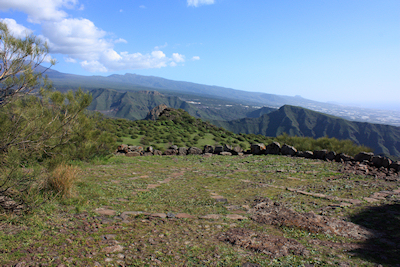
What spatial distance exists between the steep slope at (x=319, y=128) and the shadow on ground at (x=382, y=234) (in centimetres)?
8801

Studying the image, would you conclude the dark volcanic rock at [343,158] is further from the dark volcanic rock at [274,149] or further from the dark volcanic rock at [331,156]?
the dark volcanic rock at [274,149]

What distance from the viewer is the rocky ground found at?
120 inches

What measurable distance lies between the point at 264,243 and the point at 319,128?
11227 centimetres

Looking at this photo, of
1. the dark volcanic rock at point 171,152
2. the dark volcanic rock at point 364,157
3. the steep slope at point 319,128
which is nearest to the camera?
the dark volcanic rock at point 364,157

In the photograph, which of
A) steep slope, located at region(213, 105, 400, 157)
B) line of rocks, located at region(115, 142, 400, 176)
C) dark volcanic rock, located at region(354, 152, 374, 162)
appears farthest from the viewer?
steep slope, located at region(213, 105, 400, 157)

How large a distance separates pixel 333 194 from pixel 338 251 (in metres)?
3.15

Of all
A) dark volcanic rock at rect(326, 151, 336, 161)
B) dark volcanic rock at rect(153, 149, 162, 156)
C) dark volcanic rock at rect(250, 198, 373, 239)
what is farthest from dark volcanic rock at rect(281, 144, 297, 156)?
dark volcanic rock at rect(250, 198, 373, 239)

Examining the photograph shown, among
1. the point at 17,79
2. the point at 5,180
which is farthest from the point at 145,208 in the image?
the point at 17,79

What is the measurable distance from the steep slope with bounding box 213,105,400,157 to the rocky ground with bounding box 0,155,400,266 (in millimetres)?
87917

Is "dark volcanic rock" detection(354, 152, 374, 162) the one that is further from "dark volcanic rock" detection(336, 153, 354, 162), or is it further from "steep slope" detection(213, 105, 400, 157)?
"steep slope" detection(213, 105, 400, 157)

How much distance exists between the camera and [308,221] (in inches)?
170

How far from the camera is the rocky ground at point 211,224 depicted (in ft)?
10.0

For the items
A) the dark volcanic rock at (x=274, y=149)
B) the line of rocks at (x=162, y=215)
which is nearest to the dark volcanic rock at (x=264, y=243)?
the line of rocks at (x=162, y=215)

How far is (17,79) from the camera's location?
5.22m
